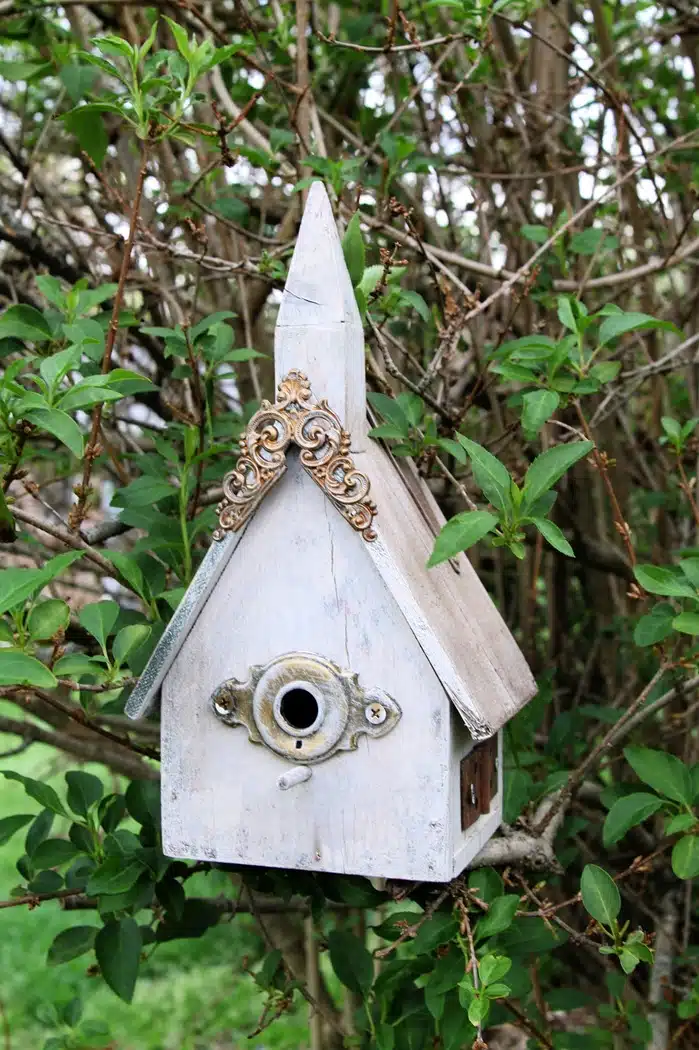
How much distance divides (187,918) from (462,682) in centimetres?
89

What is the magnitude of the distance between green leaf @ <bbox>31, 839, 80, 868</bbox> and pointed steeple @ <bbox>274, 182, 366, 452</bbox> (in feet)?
2.95

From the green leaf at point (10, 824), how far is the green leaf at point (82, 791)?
8 centimetres

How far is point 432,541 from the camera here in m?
1.78

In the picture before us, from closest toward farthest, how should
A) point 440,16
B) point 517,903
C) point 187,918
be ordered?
point 517,903 < point 187,918 < point 440,16

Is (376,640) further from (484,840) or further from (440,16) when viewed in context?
(440,16)

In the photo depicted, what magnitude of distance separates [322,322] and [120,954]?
1.08 meters

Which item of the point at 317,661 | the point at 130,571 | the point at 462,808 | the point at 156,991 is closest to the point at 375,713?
the point at 317,661

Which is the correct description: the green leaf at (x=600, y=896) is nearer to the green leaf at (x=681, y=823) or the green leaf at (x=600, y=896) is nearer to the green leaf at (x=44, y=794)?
the green leaf at (x=681, y=823)

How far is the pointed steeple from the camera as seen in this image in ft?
5.12

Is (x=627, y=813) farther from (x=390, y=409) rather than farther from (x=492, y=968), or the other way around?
(x=390, y=409)

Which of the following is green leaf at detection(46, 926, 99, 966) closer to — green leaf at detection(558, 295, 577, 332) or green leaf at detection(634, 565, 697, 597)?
green leaf at detection(634, 565, 697, 597)

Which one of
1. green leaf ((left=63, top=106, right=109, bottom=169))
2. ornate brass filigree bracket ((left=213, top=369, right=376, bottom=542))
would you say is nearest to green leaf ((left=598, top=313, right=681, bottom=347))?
ornate brass filigree bracket ((left=213, top=369, right=376, bottom=542))

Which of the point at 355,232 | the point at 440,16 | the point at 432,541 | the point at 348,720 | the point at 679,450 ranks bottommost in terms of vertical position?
the point at 348,720

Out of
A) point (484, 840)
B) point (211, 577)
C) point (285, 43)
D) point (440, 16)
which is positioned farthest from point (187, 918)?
point (440, 16)
